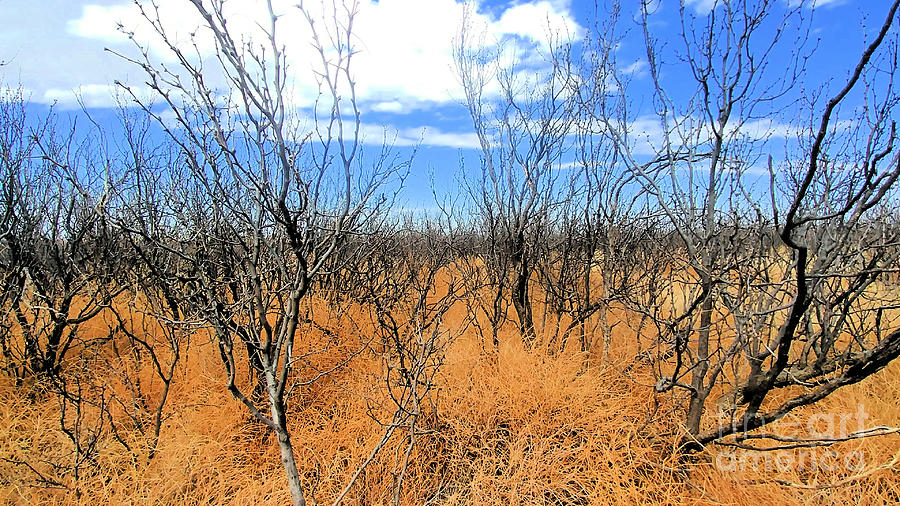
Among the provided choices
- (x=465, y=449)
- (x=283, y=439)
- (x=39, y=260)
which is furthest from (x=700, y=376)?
(x=39, y=260)

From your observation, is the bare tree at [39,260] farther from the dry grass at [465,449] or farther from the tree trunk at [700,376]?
the tree trunk at [700,376]

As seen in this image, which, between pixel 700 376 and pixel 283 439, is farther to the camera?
pixel 700 376

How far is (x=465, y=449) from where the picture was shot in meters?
3.16

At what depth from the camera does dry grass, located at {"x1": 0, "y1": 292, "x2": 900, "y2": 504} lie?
2.57 meters

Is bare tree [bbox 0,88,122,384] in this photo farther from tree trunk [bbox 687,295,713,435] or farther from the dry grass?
tree trunk [bbox 687,295,713,435]

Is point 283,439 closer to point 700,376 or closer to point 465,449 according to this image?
point 465,449

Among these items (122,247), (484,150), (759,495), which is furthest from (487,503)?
(122,247)

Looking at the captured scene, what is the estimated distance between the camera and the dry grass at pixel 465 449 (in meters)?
2.57

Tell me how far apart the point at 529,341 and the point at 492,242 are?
1327mm

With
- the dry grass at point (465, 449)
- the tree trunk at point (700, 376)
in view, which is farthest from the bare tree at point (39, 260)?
the tree trunk at point (700, 376)

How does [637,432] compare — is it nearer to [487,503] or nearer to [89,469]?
[487,503]

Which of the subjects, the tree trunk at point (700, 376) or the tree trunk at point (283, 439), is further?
the tree trunk at point (700, 376)

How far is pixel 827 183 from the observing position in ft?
10.5

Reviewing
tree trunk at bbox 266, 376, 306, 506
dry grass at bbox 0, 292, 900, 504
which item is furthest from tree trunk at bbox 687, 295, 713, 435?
tree trunk at bbox 266, 376, 306, 506
